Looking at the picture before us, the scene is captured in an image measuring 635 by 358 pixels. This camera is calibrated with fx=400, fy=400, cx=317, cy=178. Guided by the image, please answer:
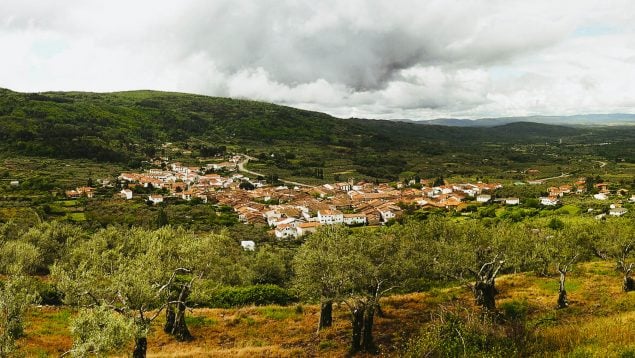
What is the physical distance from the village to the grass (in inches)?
2525

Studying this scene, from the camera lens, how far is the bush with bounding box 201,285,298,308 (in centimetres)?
3077

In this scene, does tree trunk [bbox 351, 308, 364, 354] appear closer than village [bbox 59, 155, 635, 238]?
Yes

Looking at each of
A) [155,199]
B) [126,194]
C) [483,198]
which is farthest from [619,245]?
[126,194]

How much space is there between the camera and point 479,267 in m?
26.6

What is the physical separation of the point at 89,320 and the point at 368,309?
467 inches

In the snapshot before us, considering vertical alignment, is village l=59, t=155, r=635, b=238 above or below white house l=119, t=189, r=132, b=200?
below

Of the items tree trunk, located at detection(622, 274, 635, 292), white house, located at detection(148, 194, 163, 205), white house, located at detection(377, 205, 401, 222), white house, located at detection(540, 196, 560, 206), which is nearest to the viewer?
tree trunk, located at detection(622, 274, 635, 292)

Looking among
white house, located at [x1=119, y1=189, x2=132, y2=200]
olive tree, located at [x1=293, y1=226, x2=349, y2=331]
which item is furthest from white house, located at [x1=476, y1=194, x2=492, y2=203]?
olive tree, located at [x1=293, y1=226, x2=349, y2=331]

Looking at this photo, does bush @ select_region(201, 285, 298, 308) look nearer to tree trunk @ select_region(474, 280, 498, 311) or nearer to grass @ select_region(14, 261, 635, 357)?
grass @ select_region(14, 261, 635, 357)

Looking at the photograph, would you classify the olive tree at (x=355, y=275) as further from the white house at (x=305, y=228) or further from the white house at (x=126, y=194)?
the white house at (x=126, y=194)

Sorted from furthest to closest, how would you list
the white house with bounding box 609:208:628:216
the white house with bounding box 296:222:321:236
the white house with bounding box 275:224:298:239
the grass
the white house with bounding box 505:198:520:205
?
the white house with bounding box 505:198:520:205 → the white house with bounding box 296:222:321:236 → the white house with bounding box 275:224:298:239 → the white house with bounding box 609:208:628:216 → the grass

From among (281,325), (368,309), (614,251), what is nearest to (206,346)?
(281,325)

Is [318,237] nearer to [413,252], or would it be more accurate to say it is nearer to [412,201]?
[413,252]

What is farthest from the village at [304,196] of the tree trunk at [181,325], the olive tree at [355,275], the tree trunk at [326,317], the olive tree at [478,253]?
the olive tree at [355,275]
